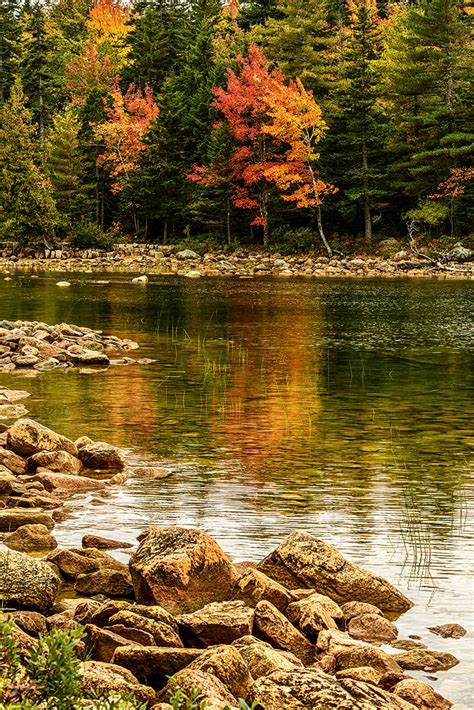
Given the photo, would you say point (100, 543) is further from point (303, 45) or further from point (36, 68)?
point (36, 68)

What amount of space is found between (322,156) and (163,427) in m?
49.0

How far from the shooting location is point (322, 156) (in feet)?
199

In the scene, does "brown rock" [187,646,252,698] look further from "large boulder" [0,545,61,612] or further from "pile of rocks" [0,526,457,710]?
"large boulder" [0,545,61,612]

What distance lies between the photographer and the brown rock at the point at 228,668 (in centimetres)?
527

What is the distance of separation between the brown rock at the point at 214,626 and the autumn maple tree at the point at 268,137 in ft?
170

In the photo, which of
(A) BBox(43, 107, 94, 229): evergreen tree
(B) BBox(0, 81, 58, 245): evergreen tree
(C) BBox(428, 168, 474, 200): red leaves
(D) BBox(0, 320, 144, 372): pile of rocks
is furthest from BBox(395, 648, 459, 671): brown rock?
(A) BBox(43, 107, 94, 229): evergreen tree

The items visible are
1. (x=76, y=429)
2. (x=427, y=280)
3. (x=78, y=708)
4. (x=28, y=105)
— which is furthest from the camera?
(x=28, y=105)

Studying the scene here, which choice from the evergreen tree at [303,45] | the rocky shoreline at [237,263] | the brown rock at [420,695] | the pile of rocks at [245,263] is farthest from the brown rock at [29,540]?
the evergreen tree at [303,45]

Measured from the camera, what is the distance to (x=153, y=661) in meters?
5.57

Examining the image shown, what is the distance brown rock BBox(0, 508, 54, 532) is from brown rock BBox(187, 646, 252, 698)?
3807 mm

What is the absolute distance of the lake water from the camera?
861cm

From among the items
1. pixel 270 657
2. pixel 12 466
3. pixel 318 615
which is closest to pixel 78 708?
pixel 270 657

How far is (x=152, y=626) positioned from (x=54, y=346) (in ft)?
55.9

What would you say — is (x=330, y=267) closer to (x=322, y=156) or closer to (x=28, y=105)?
(x=322, y=156)
